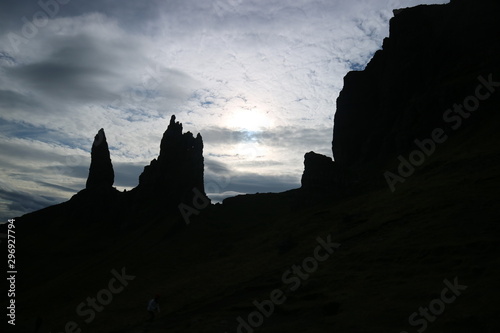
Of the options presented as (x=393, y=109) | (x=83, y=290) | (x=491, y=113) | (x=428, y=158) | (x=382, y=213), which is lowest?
(x=83, y=290)

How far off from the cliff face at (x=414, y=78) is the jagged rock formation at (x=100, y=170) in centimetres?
8022

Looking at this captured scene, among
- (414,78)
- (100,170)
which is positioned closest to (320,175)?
(414,78)

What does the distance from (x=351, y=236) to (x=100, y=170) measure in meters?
109

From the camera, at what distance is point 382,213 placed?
110ft

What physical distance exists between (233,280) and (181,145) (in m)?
72.9

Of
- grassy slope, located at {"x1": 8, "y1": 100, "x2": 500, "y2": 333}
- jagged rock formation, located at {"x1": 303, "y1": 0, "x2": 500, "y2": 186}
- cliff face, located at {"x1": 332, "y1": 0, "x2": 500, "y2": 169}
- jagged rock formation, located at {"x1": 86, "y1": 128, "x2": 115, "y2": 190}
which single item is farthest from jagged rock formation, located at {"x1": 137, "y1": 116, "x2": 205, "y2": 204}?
cliff face, located at {"x1": 332, "y1": 0, "x2": 500, "y2": 169}

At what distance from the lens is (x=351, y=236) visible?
30734 millimetres

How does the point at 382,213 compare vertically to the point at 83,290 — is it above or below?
above

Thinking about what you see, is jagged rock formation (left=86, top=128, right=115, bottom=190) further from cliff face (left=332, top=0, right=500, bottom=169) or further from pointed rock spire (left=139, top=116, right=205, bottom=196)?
cliff face (left=332, top=0, right=500, bottom=169)

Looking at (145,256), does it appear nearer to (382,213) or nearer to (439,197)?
(382,213)

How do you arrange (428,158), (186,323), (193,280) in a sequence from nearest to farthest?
(186,323), (193,280), (428,158)

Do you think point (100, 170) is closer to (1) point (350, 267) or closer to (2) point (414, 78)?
(2) point (414, 78)

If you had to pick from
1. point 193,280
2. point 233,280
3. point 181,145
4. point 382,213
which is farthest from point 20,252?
point 382,213

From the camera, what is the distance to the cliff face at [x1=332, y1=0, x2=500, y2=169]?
57.2 metres
